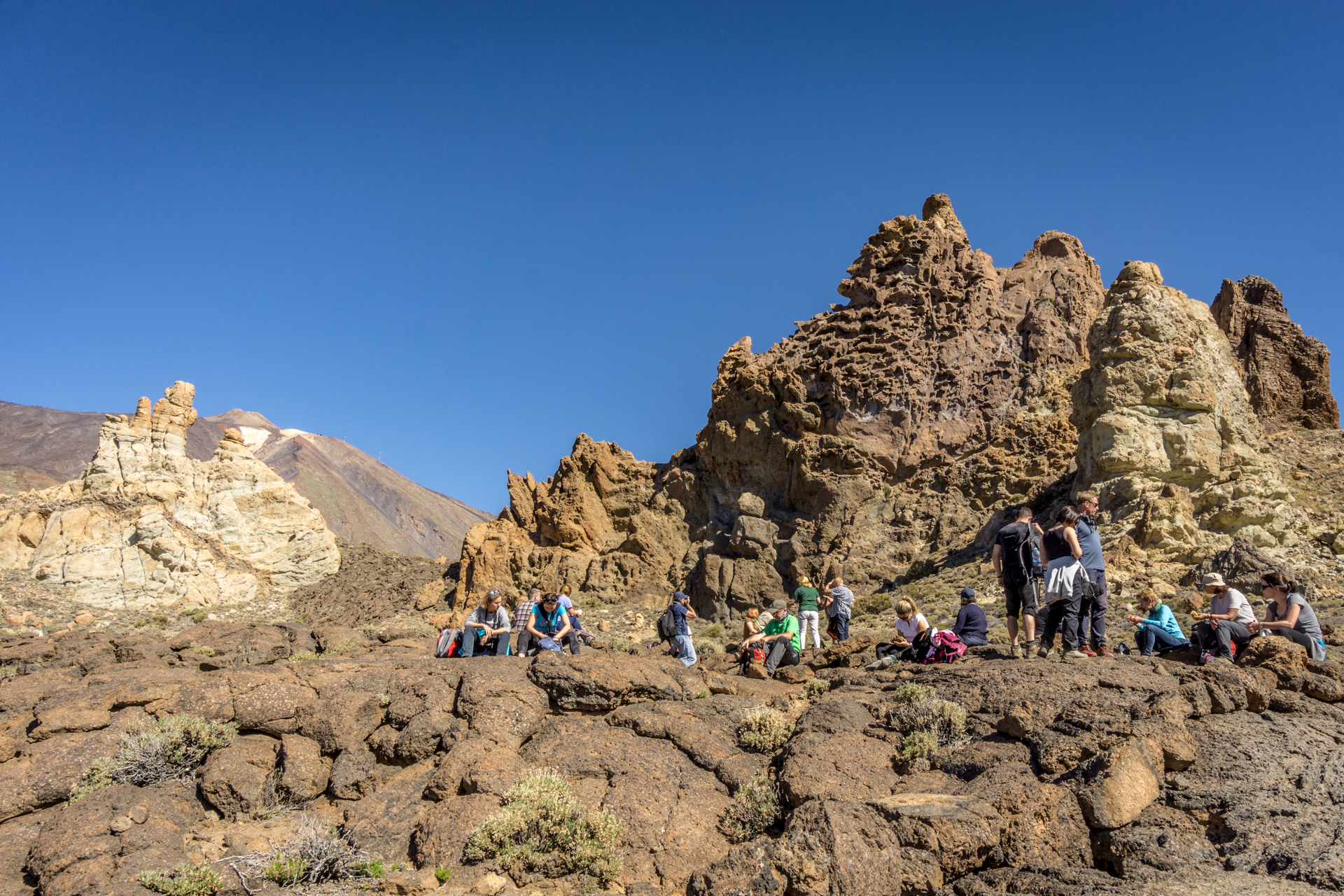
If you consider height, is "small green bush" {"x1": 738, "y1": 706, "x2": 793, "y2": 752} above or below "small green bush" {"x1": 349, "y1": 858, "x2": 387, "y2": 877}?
above

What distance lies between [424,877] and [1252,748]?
6.39 metres

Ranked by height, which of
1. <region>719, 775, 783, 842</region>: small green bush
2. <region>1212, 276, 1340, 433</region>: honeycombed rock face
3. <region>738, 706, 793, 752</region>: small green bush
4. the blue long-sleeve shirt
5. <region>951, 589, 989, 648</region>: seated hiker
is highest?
<region>1212, 276, 1340, 433</region>: honeycombed rock face

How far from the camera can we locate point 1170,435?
18.9 meters

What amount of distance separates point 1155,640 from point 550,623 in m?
7.69

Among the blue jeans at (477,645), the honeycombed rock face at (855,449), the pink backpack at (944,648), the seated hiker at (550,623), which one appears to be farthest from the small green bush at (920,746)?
the honeycombed rock face at (855,449)

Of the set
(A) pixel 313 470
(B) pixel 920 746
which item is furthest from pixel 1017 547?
(A) pixel 313 470

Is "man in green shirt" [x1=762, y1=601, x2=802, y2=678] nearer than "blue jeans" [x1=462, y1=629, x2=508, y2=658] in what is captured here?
Yes

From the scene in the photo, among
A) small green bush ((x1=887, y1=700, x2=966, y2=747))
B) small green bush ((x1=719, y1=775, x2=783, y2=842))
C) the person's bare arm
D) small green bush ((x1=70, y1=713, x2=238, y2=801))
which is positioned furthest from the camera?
the person's bare arm

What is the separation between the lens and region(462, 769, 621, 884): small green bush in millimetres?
6164

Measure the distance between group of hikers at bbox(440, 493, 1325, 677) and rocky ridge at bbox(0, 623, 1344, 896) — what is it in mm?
585

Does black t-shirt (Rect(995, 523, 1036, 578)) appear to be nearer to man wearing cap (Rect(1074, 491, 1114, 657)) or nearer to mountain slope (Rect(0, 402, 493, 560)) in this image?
man wearing cap (Rect(1074, 491, 1114, 657))

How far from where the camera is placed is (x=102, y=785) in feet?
24.3

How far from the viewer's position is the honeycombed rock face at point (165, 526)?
30281 mm

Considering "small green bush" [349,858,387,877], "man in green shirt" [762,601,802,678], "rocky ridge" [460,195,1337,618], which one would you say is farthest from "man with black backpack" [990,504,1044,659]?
"rocky ridge" [460,195,1337,618]
